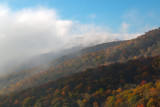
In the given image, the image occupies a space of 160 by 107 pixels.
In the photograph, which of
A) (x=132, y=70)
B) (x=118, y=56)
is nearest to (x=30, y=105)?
(x=132, y=70)

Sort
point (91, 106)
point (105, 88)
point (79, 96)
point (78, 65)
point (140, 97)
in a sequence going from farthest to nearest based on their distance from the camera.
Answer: point (78, 65)
point (105, 88)
point (79, 96)
point (91, 106)
point (140, 97)

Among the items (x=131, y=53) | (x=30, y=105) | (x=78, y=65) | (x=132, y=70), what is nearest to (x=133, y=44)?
(x=131, y=53)

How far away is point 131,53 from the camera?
106 meters

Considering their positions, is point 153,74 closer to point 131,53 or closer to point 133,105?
point 133,105

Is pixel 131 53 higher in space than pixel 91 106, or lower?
higher

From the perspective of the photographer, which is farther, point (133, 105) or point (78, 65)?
point (78, 65)

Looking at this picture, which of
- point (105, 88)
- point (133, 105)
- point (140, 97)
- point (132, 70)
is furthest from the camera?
point (132, 70)

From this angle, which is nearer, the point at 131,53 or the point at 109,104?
the point at 109,104

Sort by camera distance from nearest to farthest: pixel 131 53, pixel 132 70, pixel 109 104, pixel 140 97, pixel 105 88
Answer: pixel 140 97
pixel 109 104
pixel 105 88
pixel 132 70
pixel 131 53

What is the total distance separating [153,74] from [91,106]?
65.2 feet

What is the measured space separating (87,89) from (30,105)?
12372mm

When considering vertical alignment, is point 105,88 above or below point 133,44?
below

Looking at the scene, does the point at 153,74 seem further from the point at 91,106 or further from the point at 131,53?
the point at 131,53

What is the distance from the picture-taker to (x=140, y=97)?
76.7ft
